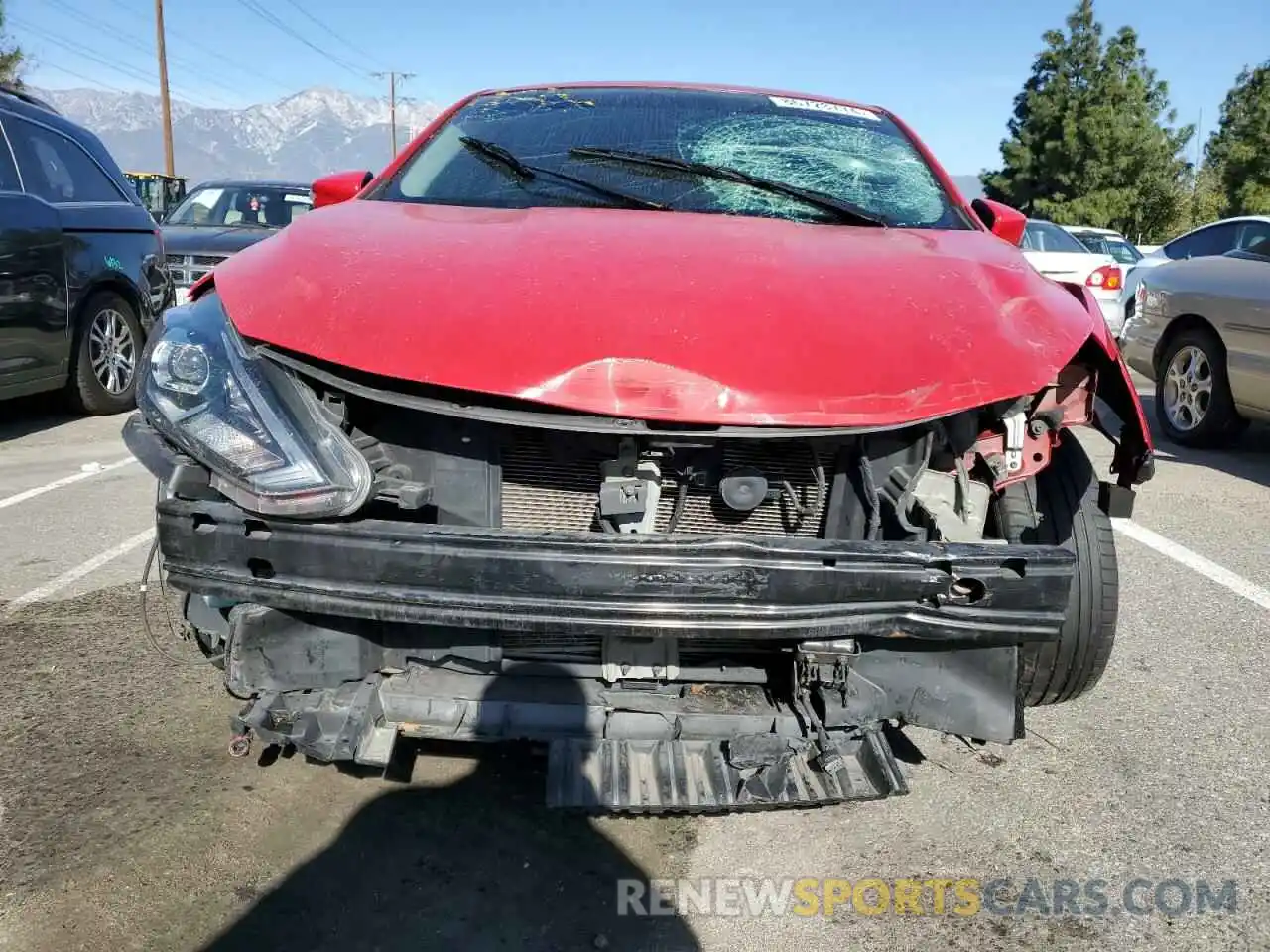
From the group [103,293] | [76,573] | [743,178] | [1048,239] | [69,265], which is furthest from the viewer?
[1048,239]

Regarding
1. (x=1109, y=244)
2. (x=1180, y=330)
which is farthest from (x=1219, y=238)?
(x=1109, y=244)

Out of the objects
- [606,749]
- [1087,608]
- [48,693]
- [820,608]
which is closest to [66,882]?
[48,693]

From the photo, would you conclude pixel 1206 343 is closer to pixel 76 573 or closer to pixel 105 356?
pixel 76 573

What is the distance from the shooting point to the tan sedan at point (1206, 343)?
599 centimetres

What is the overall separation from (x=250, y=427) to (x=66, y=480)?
405 cm

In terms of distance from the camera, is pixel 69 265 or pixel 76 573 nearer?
pixel 76 573

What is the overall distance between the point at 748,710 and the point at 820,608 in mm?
458

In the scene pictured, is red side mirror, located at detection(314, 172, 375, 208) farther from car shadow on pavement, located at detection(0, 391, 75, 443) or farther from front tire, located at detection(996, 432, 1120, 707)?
car shadow on pavement, located at detection(0, 391, 75, 443)

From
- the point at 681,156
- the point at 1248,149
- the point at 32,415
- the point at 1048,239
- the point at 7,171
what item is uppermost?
the point at 1248,149

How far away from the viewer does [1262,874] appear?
2.29 m

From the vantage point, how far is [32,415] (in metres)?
6.93

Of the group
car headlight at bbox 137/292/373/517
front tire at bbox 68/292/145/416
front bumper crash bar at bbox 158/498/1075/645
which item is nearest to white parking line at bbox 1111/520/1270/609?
front bumper crash bar at bbox 158/498/1075/645

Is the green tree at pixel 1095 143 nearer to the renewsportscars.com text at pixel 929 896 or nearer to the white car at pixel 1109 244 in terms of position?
the white car at pixel 1109 244

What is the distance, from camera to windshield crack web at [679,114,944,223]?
2.94 metres
